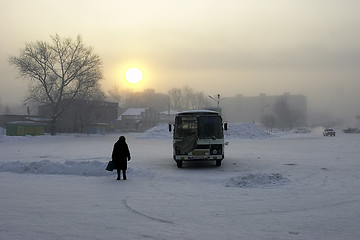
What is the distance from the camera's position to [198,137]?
51.9 ft

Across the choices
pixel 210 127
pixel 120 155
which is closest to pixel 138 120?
pixel 210 127

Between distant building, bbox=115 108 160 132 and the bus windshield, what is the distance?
8973cm

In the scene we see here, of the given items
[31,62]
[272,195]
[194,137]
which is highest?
[31,62]

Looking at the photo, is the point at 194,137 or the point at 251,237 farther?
the point at 194,137

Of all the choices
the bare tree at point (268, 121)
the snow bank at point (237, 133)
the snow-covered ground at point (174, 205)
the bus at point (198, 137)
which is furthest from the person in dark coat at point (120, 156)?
the bare tree at point (268, 121)

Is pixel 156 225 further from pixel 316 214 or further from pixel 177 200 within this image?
pixel 316 214

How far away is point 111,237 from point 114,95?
444ft

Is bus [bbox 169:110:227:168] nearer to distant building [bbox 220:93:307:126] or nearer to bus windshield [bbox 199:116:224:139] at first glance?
bus windshield [bbox 199:116:224:139]

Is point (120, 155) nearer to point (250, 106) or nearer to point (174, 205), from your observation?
point (174, 205)

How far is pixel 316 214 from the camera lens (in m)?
7.30

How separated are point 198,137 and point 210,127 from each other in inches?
31.8

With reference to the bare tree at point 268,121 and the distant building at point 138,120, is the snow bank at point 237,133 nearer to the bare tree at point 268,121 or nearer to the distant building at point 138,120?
the distant building at point 138,120

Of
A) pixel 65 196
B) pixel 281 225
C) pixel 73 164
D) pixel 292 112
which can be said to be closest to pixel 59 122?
pixel 73 164

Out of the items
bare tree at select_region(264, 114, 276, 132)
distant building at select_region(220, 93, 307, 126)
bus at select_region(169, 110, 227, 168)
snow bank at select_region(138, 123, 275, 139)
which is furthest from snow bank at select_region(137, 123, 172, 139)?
distant building at select_region(220, 93, 307, 126)
